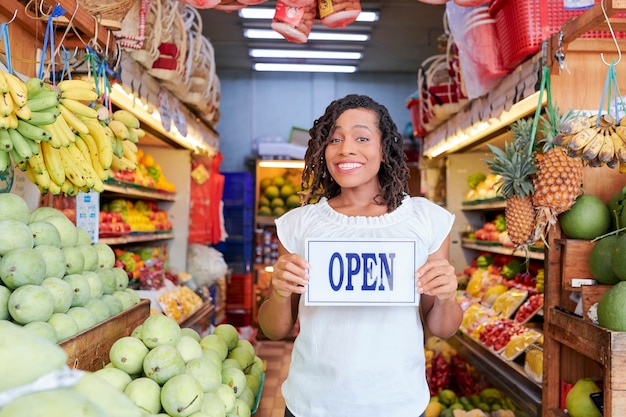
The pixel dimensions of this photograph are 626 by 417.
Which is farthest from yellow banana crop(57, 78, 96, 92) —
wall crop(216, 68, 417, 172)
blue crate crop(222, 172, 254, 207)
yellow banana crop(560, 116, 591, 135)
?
wall crop(216, 68, 417, 172)

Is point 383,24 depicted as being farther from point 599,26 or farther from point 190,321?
point 599,26

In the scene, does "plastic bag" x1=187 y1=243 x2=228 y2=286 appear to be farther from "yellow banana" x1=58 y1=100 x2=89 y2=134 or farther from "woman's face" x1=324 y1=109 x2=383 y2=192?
"woman's face" x1=324 y1=109 x2=383 y2=192

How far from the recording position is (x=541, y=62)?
10.2ft

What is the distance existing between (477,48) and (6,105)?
2990mm

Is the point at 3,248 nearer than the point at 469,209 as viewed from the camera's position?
Yes

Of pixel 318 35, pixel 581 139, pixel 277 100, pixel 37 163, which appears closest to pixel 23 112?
pixel 37 163

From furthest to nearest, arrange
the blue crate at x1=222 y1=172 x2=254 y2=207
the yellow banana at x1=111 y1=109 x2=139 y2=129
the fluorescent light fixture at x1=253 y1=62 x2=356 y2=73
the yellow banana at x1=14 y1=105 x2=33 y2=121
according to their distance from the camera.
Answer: the fluorescent light fixture at x1=253 y1=62 x2=356 y2=73
the blue crate at x1=222 y1=172 x2=254 y2=207
the yellow banana at x1=111 y1=109 x2=139 y2=129
the yellow banana at x1=14 y1=105 x2=33 y2=121

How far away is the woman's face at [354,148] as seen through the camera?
6.13 feet

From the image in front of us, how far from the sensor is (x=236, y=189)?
8016 mm

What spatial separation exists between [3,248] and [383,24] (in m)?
6.02

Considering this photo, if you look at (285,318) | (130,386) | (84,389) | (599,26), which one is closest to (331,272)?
(285,318)

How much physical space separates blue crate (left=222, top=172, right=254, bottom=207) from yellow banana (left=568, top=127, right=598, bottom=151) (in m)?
5.88

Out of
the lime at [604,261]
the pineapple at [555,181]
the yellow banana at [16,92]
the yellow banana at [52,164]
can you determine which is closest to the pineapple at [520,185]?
the pineapple at [555,181]

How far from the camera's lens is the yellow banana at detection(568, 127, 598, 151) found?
245 cm
